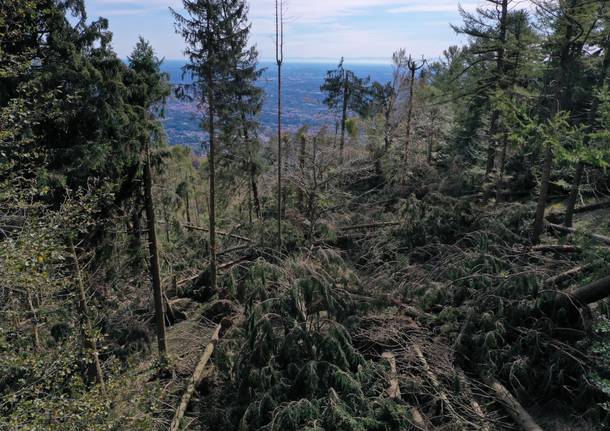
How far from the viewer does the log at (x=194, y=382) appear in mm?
7034

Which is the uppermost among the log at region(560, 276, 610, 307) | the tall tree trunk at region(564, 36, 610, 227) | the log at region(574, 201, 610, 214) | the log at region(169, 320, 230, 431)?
the tall tree trunk at region(564, 36, 610, 227)

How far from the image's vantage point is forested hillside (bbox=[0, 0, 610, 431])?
218 inches

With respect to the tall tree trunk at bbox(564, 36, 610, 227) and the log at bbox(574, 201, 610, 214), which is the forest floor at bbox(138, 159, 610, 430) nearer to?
the tall tree trunk at bbox(564, 36, 610, 227)

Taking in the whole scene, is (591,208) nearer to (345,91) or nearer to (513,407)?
(513,407)

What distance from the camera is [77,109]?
7.70 metres

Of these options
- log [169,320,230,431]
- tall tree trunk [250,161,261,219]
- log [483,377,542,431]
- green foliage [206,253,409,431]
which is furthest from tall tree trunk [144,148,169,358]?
tall tree trunk [250,161,261,219]

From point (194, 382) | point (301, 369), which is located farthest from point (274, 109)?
point (301, 369)

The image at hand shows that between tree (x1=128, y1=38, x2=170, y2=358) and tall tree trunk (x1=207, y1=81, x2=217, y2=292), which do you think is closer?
tree (x1=128, y1=38, x2=170, y2=358)

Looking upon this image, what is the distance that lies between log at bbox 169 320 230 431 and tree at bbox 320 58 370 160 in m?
21.5

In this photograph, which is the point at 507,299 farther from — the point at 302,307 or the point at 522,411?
the point at 302,307

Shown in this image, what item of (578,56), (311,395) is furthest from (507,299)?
A: (578,56)

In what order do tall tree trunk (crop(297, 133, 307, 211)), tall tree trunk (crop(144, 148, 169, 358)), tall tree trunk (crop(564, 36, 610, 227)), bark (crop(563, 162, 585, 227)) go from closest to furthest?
tall tree trunk (crop(144, 148, 169, 358)) < tall tree trunk (crop(564, 36, 610, 227)) < bark (crop(563, 162, 585, 227)) < tall tree trunk (crop(297, 133, 307, 211))

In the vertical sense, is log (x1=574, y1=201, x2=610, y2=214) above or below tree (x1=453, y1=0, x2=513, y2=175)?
below

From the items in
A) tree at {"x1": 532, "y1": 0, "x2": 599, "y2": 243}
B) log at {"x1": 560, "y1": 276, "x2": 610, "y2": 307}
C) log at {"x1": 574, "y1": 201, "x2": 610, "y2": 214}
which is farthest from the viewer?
log at {"x1": 574, "y1": 201, "x2": 610, "y2": 214}
